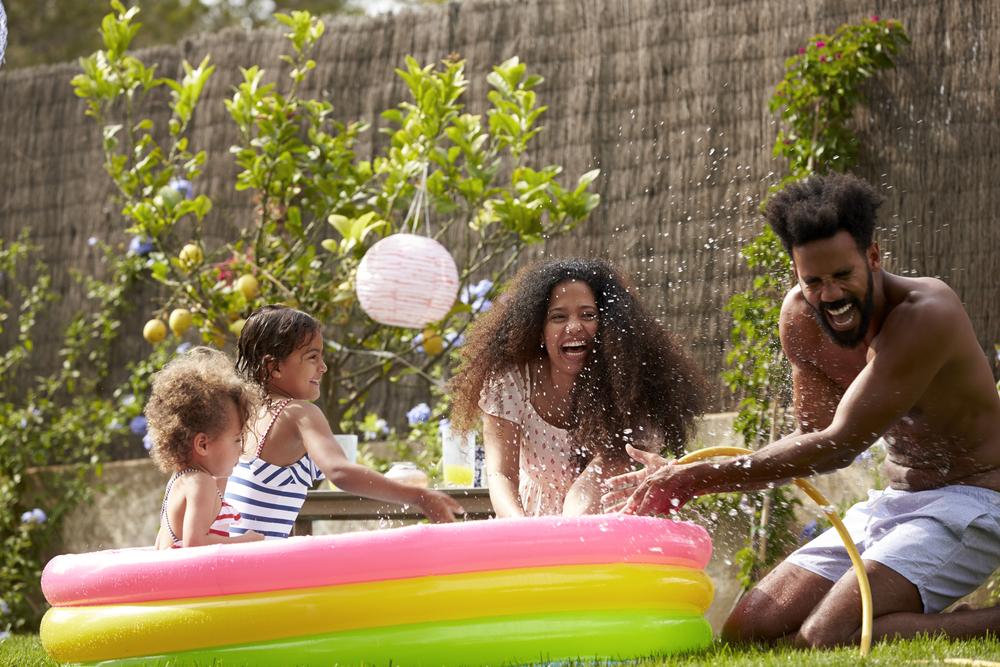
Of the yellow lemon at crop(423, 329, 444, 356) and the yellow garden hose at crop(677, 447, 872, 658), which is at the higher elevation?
the yellow lemon at crop(423, 329, 444, 356)

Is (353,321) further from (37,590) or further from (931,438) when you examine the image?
(931,438)

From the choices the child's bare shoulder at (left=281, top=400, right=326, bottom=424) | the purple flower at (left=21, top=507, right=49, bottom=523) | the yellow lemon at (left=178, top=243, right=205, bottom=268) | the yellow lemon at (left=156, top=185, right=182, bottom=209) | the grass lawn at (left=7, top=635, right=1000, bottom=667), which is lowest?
the purple flower at (left=21, top=507, right=49, bottom=523)

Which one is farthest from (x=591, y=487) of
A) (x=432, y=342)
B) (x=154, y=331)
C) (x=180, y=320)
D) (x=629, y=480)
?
(x=154, y=331)

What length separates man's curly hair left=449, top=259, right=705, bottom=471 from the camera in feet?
13.9

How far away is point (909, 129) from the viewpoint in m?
5.88

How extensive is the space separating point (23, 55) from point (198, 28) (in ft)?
9.47

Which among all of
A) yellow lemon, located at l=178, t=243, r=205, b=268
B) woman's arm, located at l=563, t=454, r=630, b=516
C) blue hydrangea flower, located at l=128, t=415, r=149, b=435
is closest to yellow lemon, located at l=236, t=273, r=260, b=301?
yellow lemon, located at l=178, t=243, r=205, b=268

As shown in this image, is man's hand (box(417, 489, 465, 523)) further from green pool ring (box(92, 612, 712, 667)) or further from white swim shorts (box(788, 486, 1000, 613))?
white swim shorts (box(788, 486, 1000, 613))

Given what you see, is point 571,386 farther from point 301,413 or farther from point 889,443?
point 889,443

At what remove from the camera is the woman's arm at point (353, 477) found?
12.2ft

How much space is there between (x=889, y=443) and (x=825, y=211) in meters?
0.83

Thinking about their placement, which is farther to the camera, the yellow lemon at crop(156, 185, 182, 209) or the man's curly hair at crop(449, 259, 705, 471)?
the yellow lemon at crop(156, 185, 182, 209)

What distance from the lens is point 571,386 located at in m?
4.39

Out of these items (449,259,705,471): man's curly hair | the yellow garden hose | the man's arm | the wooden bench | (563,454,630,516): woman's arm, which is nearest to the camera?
the yellow garden hose
